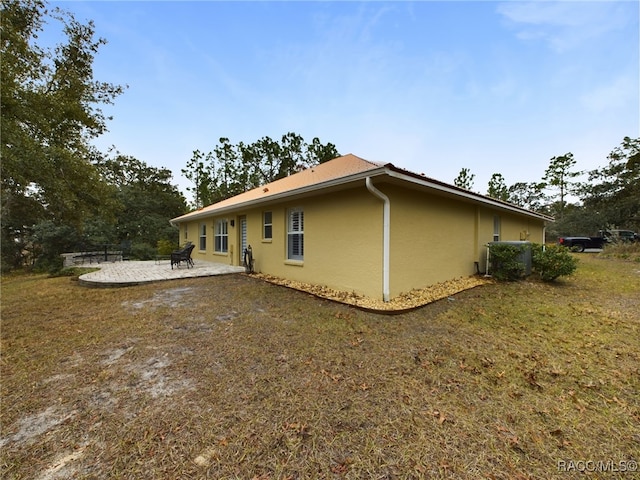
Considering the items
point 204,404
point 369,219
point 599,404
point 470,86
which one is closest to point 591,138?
point 470,86

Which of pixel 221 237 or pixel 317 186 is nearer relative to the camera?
pixel 317 186

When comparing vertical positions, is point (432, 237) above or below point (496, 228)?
below

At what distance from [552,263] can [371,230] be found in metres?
6.01

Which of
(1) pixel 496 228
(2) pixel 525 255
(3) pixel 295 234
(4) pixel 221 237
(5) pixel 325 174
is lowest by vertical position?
(2) pixel 525 255

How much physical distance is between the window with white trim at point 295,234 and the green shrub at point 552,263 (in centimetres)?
714

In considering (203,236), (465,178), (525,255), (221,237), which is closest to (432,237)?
(525,255)

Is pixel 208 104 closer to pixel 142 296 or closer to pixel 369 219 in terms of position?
pixel 142 296

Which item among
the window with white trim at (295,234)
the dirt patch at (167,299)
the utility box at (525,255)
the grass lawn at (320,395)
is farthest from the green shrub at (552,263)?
the dirt patch at (167,299)

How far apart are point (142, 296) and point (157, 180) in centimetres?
2270

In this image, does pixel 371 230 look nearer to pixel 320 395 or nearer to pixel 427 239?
pixel 427 239

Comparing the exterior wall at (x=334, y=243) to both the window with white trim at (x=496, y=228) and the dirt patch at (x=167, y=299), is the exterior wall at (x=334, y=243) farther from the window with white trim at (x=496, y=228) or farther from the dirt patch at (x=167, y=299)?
→ the window with white trim at (x=496, y=228)

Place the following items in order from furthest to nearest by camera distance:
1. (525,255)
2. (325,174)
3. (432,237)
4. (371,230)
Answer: (525,255), (325,174), (432,237), (371,230)

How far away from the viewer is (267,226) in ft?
30.0

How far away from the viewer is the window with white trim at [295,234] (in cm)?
771
